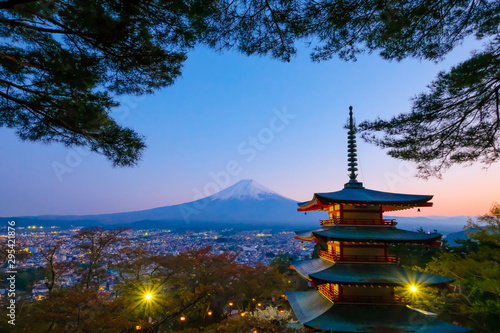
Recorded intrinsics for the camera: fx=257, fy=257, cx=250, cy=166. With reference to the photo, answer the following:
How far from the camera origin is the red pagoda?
7656 millimetres

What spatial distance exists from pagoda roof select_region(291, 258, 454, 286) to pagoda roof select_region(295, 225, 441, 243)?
1.00m

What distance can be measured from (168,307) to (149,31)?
14.9 metres

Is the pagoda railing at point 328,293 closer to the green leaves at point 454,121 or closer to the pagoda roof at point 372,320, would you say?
the pagoda roof at point 372,320

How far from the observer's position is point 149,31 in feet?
13.8

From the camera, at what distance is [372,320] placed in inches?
304

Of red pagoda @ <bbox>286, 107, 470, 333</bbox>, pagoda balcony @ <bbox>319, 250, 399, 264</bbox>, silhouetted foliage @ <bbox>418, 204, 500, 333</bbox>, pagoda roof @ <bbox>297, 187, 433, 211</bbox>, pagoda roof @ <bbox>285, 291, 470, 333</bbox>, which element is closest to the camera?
pagoda roof @ <bbox>285, 291, 470, 333</bbox>

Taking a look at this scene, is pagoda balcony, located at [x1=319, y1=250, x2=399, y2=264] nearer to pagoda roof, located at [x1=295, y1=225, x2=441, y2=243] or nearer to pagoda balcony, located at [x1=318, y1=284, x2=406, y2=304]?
pagoda roof, located at [x1=295, y1=225, x2=441, y2=243]

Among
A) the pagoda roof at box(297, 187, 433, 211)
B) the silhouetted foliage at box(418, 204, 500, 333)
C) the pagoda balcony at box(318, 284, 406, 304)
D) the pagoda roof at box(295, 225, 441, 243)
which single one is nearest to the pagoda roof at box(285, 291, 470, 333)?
the pagoda balcony at box(318, 284, 406, 304)

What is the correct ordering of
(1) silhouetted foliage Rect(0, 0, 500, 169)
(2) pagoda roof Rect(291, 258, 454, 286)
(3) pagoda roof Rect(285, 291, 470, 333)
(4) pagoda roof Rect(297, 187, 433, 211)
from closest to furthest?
(1) silhouetted foliage Rect(0, 0, 500, 169)
(3) pagoda roof Rect(285, 291, 470, 333)
(2) pagoda roof Rect(291, 258, 454, 286)
(4) pagoda roof Rect(297, 187, 433, 211)

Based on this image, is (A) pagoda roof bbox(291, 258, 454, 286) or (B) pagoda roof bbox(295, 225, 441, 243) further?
(B) pagoda roof bbox(295, 225, 441, 243)

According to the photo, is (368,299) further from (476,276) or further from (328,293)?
(476,276)

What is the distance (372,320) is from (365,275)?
124cm

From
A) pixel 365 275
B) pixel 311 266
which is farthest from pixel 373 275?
pixel 311 266

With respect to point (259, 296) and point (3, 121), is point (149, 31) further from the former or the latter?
point (259, 296)
